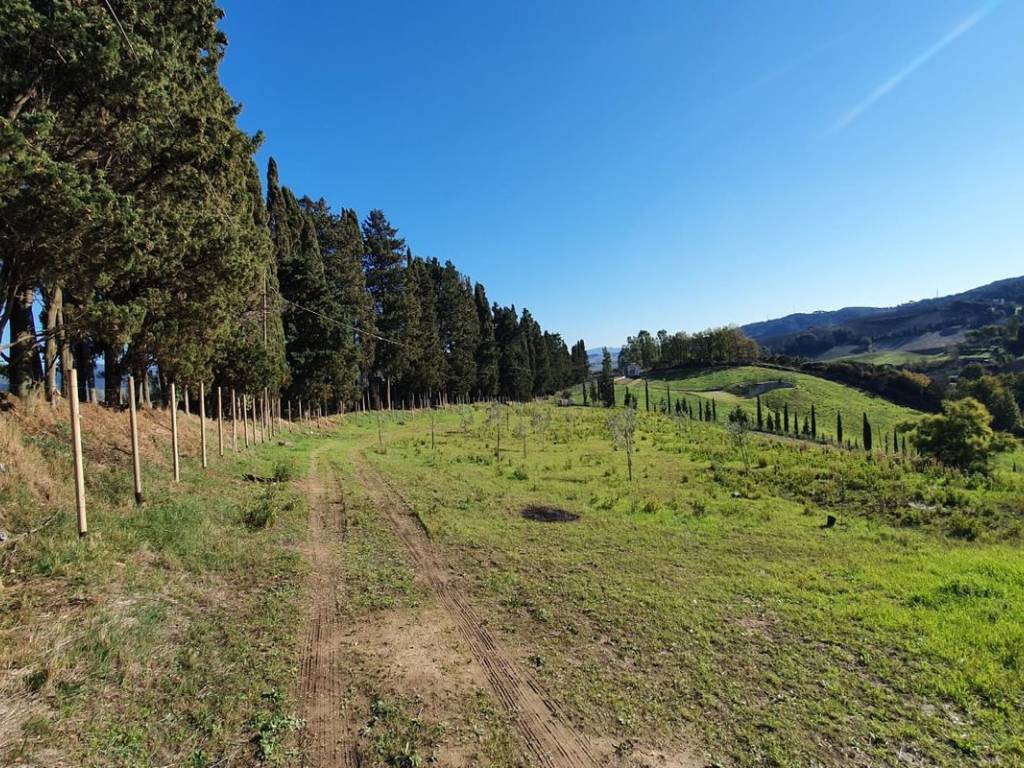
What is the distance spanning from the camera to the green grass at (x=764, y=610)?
5.45m

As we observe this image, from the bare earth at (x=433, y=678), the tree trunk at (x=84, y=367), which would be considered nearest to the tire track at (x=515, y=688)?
the bare earth at (x=433, y=678)

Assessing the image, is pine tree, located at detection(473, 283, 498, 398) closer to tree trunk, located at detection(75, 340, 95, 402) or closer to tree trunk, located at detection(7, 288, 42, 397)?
tree trunk, located at detection(75, 340, 95, 402)

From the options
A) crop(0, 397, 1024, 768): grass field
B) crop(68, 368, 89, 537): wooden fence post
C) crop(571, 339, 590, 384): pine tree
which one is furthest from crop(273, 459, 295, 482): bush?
crop(571, 339, 590, 384): pine tree

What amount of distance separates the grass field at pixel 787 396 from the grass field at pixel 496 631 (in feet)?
212

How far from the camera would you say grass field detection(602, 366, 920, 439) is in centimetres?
7762

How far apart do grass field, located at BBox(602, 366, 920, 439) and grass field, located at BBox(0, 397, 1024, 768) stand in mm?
64638

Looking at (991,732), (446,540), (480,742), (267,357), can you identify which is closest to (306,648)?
(480,742)

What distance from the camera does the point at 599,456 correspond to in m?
29.6

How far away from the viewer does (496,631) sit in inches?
289

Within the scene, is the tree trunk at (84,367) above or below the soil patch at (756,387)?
above

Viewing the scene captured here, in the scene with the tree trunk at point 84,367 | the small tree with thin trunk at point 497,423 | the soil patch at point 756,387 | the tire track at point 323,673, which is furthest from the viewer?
the soil patch at point 756,387

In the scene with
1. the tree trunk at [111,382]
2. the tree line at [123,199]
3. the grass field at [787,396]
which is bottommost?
the grass field at [787,396]

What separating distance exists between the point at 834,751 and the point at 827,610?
13.9ft

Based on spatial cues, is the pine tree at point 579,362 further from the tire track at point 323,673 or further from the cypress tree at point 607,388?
the tire track at point 323,673
